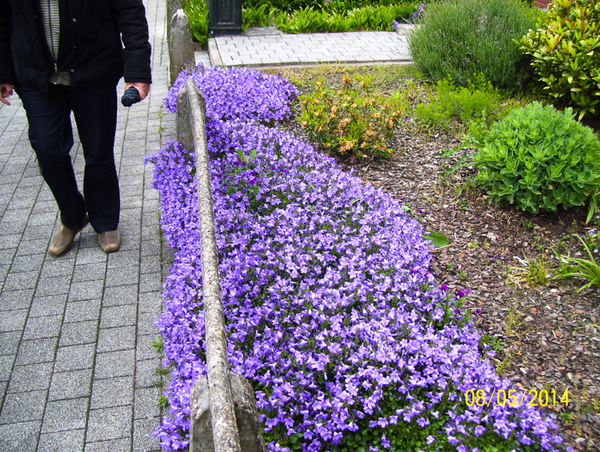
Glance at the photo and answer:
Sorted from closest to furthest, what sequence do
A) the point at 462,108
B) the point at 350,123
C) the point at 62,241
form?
1. the point at 62,241
2. the point at 350,123
3. the point at 462,108

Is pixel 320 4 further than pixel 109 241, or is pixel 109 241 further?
pixel 320 4

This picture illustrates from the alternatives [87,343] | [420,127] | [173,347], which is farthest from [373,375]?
[420,127]

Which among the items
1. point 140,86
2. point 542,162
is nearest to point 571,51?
point 542,162

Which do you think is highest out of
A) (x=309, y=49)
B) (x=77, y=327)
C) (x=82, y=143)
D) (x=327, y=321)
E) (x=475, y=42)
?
(x=475, y=42)

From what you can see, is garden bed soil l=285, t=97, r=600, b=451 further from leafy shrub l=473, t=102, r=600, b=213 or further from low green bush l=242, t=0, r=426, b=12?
low green bush l=242, t=0, r=426, b=12

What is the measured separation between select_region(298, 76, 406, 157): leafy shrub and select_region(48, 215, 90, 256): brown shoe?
230 cm

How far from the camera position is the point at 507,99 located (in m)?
5.53

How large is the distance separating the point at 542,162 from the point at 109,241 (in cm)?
322

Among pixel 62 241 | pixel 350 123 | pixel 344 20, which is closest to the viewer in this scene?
pixel 62 241

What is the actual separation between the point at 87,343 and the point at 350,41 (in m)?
6.70

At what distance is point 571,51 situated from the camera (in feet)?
15.5

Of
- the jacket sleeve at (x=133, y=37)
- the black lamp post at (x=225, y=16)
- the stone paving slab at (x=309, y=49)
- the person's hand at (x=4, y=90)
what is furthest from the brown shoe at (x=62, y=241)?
the black lamp post at (x=225, y=16)

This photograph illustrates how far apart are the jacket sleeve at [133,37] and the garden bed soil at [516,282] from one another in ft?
6.77

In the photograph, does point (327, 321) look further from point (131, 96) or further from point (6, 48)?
point (6, 48)
